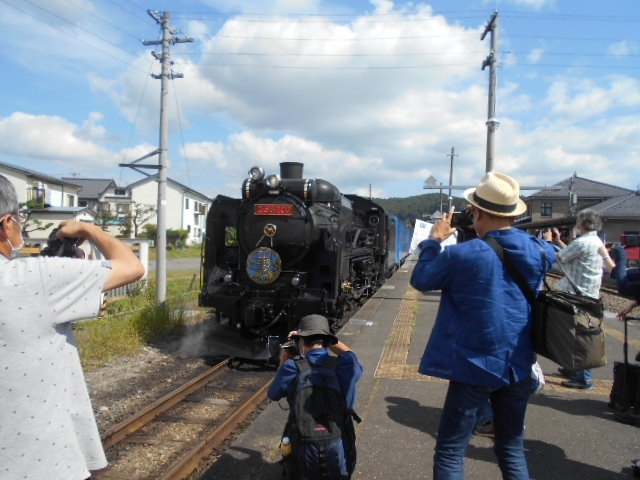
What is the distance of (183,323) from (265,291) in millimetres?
2745

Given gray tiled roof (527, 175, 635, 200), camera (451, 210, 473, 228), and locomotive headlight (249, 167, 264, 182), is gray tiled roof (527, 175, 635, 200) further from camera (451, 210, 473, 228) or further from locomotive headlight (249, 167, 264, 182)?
camera (451, 210, 473, 228)

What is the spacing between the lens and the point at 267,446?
14.3 ft

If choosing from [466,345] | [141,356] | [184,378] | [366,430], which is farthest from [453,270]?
[141,356]

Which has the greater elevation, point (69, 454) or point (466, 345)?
point (466, 345)

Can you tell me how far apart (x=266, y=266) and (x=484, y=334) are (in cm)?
566

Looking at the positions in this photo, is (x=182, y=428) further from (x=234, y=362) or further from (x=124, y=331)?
(x=124, y=331)

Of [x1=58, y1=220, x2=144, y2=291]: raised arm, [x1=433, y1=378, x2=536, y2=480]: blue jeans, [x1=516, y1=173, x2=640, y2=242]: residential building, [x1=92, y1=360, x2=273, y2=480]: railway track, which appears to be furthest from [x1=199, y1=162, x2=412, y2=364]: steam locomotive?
[x1=516, y1=173, x2=640, y2=242]: residential building

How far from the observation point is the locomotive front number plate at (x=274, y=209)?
8.11 metres

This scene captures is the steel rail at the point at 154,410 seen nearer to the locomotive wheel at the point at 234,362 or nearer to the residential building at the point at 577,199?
the locomotive wheel at the point at 234,362

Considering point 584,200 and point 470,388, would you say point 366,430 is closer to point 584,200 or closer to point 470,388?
point 470,388

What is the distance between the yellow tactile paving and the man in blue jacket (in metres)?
3.16

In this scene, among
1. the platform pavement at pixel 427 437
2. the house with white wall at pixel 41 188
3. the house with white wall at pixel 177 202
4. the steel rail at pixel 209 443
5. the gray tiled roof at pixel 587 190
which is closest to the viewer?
the platform pavement at pixel 427 437

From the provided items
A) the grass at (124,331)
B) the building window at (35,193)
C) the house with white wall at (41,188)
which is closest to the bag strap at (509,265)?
the grass at (124,331)

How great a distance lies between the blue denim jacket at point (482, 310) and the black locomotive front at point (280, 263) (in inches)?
198
